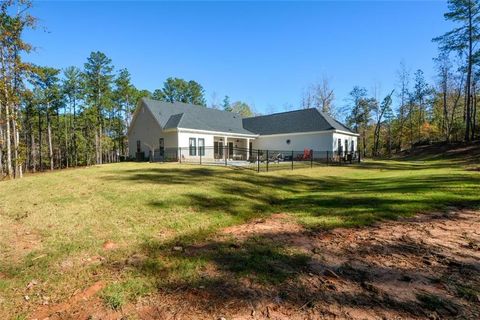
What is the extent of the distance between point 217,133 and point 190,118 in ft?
9.14

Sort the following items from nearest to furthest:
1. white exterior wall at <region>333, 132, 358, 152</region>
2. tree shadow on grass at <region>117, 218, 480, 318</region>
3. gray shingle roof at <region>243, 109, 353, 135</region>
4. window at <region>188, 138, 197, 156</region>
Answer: tree shadow on grass at <region>117, 218, 480, 318</region>
window at <region>188, 138, 197, 156</region>
white exterior wall at <region>333, 132, 358, 152</region>
gray shingle roof at <region>243, 109, 353, 135</region>

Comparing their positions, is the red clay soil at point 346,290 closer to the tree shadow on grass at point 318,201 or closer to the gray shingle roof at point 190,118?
the tree shadow on grass at point 318,201

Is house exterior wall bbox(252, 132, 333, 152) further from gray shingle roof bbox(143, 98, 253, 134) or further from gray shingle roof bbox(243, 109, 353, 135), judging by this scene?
gray shingle roof bbox(143, 98, 253, 134)

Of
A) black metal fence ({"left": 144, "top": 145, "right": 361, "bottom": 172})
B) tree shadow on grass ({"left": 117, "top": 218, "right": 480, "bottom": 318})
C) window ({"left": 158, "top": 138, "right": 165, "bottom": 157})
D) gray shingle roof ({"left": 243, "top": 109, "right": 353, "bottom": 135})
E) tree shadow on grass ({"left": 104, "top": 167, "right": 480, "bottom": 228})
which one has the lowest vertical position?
tree shadow on grass ({"left": 117, "top": 218, "right": 480, "bottom": 318})

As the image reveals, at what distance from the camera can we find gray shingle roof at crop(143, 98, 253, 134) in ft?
77.8

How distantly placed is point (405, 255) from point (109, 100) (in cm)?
4197

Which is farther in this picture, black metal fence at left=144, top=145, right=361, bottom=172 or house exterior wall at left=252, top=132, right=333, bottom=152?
house exterior wall at left=252, top=132, right=333, bottom=152

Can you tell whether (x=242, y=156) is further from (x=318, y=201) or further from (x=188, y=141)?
(x=318, y=201)

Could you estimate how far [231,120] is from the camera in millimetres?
30031

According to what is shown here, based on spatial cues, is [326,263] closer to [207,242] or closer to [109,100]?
[207,242]

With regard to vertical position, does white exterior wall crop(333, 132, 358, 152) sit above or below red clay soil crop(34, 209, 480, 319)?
above

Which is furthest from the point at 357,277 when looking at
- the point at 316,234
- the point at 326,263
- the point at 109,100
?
the point at 109,100

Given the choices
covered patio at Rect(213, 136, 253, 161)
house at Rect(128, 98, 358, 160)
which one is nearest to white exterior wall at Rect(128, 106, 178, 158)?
house at Rect(128, 98, 358, 160)

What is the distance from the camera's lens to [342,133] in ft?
86.8
